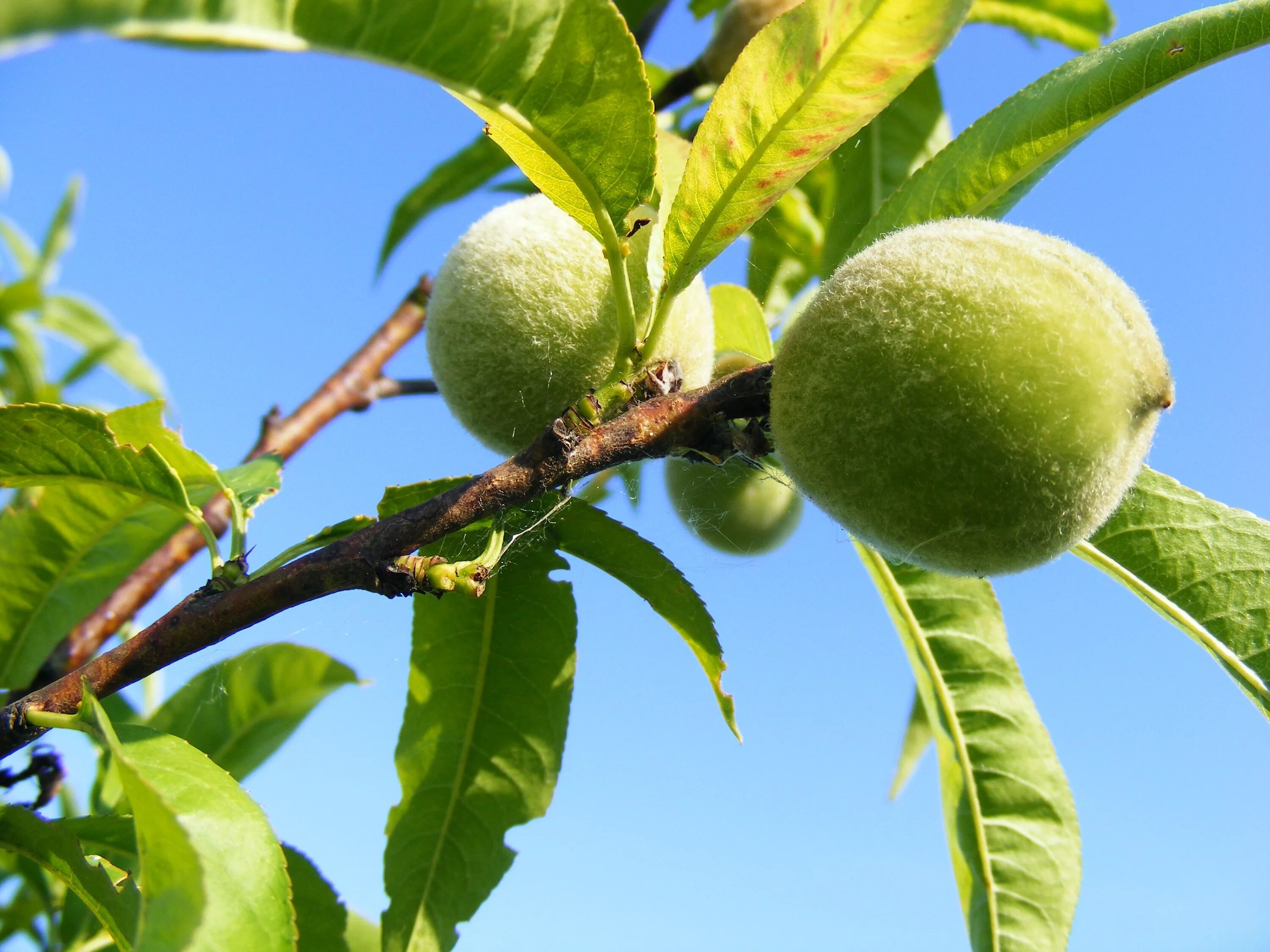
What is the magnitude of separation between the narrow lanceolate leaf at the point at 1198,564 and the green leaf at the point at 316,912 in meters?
1.46

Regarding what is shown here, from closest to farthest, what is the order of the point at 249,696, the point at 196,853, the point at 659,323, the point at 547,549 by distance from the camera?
1. the point at 196,853
2. the point at 659,323
3. the point at 547,549
4. the point at 249,696

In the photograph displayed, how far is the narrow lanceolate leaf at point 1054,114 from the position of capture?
1245 millimetres

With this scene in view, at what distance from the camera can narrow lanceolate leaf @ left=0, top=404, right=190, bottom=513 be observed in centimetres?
137

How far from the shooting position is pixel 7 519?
1865 millimetres

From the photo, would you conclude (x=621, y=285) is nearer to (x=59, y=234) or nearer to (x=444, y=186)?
(x=444, y=186)

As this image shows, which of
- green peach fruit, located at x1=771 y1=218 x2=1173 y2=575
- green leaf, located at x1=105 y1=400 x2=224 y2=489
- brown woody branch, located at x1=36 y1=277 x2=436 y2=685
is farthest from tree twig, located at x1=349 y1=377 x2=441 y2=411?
green peach fruit, located at x1=771 y1=218 x2=1173 y2=575

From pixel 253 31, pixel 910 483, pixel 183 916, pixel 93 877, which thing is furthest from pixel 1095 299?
pixel 93 877

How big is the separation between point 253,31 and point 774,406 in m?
0.75

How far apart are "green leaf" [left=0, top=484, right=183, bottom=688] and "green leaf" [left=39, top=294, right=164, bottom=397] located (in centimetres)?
202

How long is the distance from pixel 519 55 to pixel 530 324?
0.52m

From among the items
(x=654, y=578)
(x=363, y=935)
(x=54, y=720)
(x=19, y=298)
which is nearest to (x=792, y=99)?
(x=654, y=578)

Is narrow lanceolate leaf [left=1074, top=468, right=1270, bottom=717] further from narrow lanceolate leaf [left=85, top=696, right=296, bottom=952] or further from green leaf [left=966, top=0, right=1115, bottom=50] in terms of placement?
green leaf [left=966, top=0, right=1115, bottom=50]

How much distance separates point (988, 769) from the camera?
5.92 ft

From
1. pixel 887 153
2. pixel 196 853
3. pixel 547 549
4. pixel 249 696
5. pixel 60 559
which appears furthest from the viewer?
pixel 887 153
